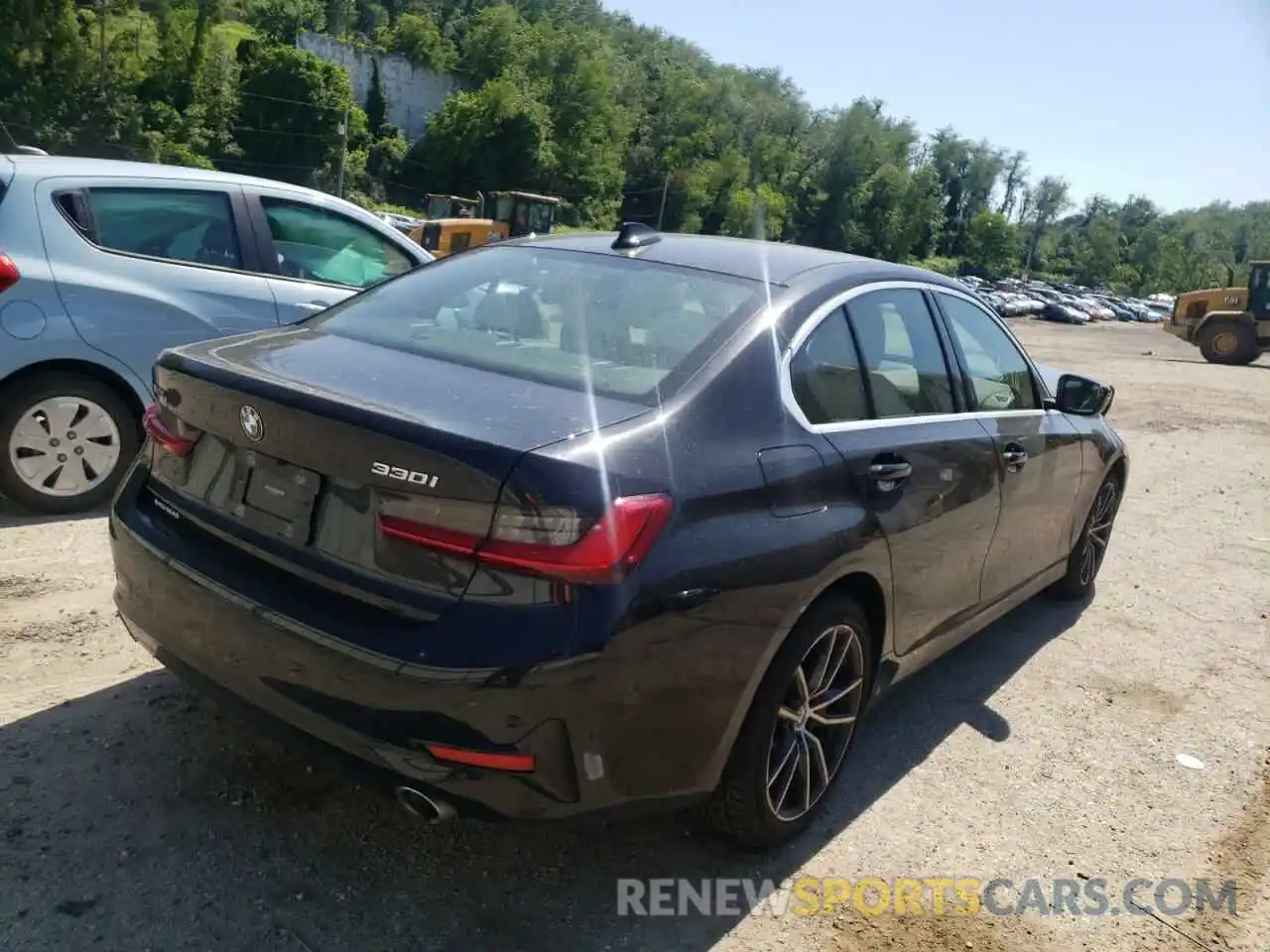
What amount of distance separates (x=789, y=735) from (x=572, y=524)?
1.05 meters

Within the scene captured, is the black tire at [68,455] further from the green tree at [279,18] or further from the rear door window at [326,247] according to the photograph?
the green tree at [279,18]

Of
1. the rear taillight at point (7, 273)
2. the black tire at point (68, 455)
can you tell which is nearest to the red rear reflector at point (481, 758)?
the black tire at point (68, 455)

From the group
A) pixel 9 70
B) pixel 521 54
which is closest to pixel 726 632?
pixel 9 70

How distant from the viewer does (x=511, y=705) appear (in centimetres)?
215

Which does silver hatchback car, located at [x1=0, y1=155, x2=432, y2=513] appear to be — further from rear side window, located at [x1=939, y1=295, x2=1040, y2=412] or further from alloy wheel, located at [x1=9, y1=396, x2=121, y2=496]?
rear side window, located at [x1=939, y1=295, x2=1040, y2=412]

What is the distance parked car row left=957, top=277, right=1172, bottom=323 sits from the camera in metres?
67.4

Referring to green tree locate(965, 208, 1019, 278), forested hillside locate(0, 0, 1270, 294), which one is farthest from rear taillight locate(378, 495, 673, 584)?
green tree locate(965, 208, 1019, 278)

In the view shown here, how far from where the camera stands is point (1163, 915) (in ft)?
9.50

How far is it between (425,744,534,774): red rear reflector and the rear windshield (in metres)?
0.88

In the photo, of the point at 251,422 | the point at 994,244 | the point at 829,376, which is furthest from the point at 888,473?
the point at 994,244

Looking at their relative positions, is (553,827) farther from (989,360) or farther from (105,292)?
(105,292)

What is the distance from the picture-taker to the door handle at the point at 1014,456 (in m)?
3.82

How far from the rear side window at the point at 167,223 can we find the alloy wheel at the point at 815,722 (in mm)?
4037

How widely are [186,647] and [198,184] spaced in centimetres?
A: 369
